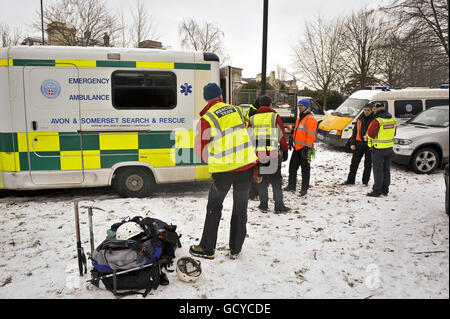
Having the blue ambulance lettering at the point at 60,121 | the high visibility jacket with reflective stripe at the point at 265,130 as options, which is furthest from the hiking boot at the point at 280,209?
the blue ambulance lettering at the point at 60,121

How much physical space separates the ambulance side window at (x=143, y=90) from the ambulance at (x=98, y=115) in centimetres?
2

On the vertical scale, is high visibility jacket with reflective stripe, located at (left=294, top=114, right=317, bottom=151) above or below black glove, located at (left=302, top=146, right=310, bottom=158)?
above

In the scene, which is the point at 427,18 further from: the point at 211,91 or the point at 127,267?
the point at 127,267

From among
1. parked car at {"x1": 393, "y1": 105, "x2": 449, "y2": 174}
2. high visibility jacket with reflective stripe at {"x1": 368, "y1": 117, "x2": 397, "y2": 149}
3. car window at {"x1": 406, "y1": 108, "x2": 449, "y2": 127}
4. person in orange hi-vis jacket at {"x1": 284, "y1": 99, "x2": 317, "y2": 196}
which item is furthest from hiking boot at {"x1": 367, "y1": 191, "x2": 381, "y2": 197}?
car window at {"x1": 406, "y1": 108, "x2": 449, "y2": 127}

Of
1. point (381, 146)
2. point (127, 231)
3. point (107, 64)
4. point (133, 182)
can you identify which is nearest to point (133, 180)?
point (133, 182)

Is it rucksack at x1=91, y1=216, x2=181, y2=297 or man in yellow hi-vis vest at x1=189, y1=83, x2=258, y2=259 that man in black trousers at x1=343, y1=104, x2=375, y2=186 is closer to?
man in yellow hi-vis vest at x1=189, y1=83, x2=258, y2=259

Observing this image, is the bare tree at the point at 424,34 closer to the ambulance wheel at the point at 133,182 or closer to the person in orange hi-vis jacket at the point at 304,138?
the person in orange hi-vis jacket at the point at 304,138

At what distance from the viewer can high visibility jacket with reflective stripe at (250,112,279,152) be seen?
5430 millimetres

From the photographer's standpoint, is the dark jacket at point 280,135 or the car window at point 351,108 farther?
the car window at point 351,108

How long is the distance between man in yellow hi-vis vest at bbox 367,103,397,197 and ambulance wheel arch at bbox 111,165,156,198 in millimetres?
3966

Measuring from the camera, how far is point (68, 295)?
11.2ft

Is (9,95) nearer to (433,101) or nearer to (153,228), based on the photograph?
(153,228)

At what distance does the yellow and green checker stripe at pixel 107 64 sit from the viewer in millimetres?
5883
